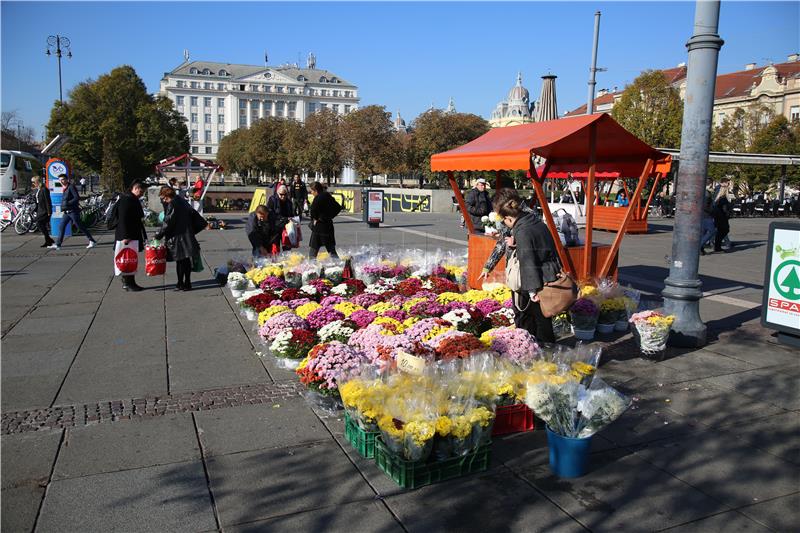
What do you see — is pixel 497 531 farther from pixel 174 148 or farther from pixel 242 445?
pixel 174 148

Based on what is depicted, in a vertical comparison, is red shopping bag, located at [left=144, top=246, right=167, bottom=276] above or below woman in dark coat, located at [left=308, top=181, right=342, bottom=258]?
below

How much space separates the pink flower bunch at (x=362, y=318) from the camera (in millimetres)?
6445

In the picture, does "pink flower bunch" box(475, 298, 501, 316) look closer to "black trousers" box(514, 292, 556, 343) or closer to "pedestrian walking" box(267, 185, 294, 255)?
"black trousers" box(514, 292, 556, 343)

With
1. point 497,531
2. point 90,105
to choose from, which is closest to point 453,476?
point 497,531

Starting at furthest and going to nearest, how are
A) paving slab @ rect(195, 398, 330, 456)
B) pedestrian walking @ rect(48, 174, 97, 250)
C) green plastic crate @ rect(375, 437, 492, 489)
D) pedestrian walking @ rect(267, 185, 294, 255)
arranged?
pedestrian walking @ rect(48, 174, 97, 250) < pedestrian walking @ rect(267, 185, 294, 255) < paving slab @ rect(195, 398, 330, 456) < green plastic crate @ rect(375, 437, 492, 489)

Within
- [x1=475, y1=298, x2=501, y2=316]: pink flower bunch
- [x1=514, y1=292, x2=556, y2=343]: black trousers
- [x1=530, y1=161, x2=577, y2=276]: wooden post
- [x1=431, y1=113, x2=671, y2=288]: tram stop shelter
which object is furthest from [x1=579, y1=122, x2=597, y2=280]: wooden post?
[x1=514, y1=292, x2=556, y2=343]: black trousers

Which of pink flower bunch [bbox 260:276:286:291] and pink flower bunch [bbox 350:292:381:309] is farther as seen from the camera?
pink flower bunch [bbox 260:276:286:291]

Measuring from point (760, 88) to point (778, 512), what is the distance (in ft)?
250

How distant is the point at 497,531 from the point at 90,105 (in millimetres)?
57446

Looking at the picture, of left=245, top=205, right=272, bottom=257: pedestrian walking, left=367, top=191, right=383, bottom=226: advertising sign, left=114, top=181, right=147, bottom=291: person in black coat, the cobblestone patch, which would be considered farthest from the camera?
left=367, top=191, right=383, bottom=226: advertising sign

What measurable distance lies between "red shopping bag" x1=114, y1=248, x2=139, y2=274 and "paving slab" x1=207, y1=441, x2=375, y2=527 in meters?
6.67

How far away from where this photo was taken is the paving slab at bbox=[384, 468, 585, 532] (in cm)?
342

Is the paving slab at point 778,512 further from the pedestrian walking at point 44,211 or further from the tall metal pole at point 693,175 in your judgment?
the pedestrian walking at point 44,211

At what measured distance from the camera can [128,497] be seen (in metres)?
3.68
